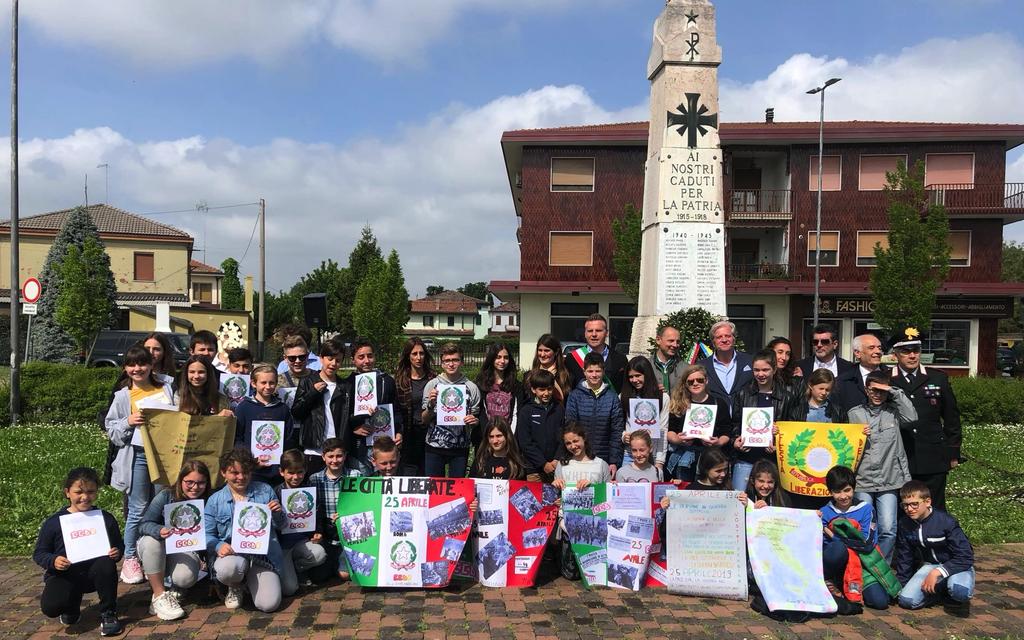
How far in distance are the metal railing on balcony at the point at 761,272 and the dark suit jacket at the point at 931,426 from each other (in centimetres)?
2671

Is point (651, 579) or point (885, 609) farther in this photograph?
point (651, 579)

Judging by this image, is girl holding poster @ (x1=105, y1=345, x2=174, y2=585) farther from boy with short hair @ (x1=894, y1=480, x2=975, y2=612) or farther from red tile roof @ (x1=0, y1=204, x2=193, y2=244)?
red tile roof @ (x1=0, y1=204, x2=193, y2=244)

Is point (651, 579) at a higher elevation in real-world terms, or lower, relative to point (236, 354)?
lower

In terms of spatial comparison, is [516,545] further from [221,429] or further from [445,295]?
[445,295]

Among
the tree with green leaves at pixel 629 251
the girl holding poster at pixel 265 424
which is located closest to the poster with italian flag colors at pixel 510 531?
the girl holding poster at pixel 265 424

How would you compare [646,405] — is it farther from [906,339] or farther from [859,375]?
[906,339]

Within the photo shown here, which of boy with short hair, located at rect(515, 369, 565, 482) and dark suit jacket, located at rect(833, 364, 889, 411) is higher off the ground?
dark suit jacket, located at rect(833, 364, 889, 411)

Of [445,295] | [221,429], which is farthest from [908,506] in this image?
[445,295]

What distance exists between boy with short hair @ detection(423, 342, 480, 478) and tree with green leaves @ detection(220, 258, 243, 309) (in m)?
75.8

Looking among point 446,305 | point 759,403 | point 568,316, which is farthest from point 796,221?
point 446,305

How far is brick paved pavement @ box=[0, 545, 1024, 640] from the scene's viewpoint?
4.75 metres

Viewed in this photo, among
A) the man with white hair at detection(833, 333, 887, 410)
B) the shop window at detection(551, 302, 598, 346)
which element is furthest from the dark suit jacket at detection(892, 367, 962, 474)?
the shop window at detection(551, 302, 598, 346)

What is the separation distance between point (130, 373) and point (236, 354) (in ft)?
3.10

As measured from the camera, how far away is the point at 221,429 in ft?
18.3
